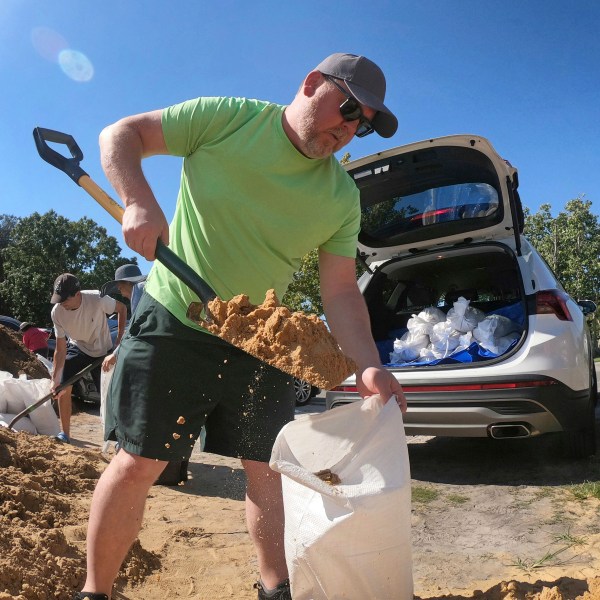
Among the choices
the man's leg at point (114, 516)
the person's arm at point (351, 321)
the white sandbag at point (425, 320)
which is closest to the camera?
the man's leg at point (114, 516)

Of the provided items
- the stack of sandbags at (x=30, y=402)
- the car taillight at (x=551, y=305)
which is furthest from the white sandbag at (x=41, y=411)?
the car taillight at (x=551, y=305)

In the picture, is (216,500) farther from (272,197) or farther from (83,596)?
(272,197)

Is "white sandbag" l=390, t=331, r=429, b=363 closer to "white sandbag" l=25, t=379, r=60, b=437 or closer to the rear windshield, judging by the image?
the rear windshield

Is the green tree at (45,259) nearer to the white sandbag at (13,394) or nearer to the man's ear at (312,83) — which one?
the white sandbag at (13,394)

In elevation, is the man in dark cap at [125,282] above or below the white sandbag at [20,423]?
above

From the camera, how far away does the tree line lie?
3120 centimetres

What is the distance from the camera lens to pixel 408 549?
5.62 ft

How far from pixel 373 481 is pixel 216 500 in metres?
2.10

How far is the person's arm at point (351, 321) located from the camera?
1.92m

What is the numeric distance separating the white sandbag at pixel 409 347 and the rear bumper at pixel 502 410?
58 cm

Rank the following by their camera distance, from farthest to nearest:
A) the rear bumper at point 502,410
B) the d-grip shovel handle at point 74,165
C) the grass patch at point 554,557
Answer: the rear bumper at point 502,410, the grass patch at point 554,557, the d-grip shovel handle at point 74,165

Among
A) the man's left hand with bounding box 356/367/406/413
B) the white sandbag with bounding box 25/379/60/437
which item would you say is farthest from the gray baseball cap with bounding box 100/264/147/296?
the man's left hand with bounding box 356/367/406/413

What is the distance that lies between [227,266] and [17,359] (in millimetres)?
8656

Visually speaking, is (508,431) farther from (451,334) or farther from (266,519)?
(266,519)
